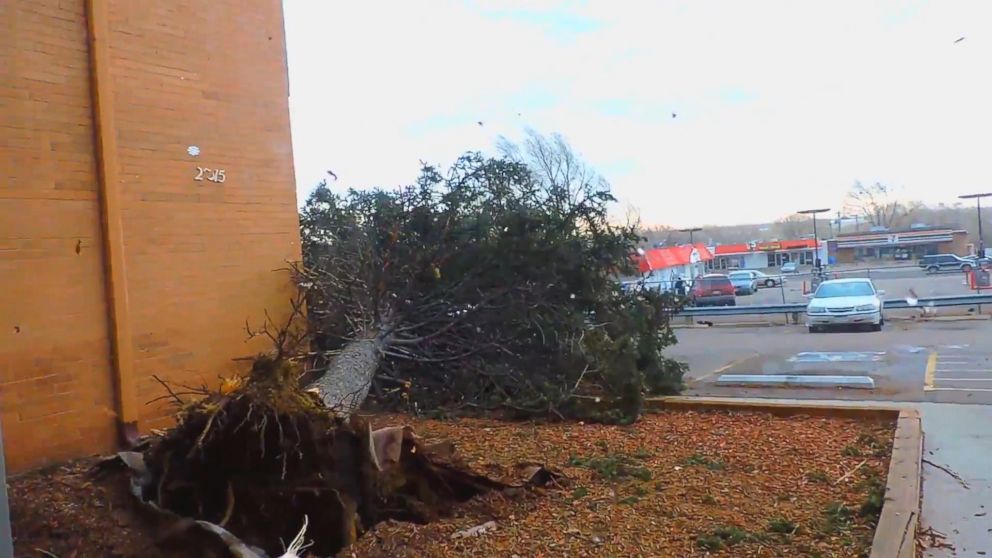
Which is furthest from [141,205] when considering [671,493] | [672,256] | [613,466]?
[672,256]

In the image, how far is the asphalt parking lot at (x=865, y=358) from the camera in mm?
11227

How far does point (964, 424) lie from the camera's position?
8.22 m

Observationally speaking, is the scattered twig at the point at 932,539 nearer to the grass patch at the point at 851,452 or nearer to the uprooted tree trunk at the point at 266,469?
the grass patch at the point at 851,452

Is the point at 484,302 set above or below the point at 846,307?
above

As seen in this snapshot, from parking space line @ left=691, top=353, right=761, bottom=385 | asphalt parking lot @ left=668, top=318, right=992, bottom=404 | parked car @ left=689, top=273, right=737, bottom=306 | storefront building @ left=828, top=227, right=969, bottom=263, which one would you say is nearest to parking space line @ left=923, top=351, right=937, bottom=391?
asphalt parking lot @ left=668, top=318, right=992, bottom=404

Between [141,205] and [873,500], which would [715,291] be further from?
[873,500]

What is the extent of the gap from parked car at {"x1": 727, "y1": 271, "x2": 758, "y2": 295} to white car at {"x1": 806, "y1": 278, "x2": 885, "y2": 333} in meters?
21.5

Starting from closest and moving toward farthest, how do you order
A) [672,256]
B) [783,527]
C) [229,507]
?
[229,507] < [783,527] < [672,256]

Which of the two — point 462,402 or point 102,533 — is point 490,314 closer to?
point 462,402

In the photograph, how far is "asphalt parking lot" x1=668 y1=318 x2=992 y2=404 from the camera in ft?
36.8

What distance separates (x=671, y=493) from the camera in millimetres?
5141

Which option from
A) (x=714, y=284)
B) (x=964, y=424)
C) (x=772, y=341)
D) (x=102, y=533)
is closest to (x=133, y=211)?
(x=102, y=533)

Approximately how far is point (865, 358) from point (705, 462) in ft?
35.0

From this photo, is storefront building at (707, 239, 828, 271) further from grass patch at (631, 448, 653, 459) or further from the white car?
grass patch at (631, 448, 653, 459)
